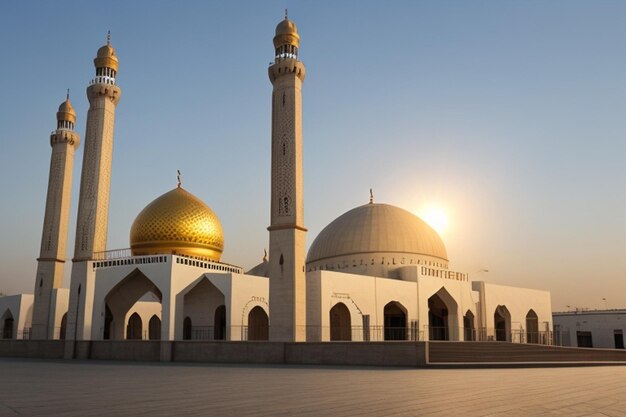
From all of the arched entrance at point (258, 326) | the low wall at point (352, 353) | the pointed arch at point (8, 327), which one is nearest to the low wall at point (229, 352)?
the low wall at point (352, 353)

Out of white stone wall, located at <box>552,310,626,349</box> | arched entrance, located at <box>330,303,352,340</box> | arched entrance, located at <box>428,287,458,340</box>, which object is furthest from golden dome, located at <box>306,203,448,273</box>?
white stone wall, located at <box>552,310,626,349</box>

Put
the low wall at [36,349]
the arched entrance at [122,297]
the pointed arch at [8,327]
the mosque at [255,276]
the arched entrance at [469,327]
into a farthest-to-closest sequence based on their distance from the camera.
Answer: the pointed arch at [8,327] → the arched entrance at [469,327] → the arched entrance at [122,297] → the low wall at [36,349] → the mosque at [255,276]

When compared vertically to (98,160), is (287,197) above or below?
below

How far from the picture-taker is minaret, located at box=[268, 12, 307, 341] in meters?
19.9

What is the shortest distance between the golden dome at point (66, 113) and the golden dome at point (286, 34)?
13.5 metres

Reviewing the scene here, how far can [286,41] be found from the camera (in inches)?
893

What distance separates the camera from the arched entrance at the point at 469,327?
32.4 m

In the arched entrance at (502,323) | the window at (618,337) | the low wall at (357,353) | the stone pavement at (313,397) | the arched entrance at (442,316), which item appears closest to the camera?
the stone pavement at (313,397)

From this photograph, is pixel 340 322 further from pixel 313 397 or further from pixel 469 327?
pixel 313 397

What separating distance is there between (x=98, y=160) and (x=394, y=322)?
17224 mm

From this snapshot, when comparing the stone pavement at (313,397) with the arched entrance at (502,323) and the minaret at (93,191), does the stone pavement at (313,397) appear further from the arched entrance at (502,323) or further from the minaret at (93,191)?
the arched entrance at (502,323)

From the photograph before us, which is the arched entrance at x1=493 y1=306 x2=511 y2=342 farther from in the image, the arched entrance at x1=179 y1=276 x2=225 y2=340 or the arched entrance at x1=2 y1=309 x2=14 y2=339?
the arched entrance at x1=2 y1=309 x2=14 y2=339

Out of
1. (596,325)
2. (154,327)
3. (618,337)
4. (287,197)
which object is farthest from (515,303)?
(154,327)

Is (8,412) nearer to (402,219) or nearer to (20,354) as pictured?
(20,354)
